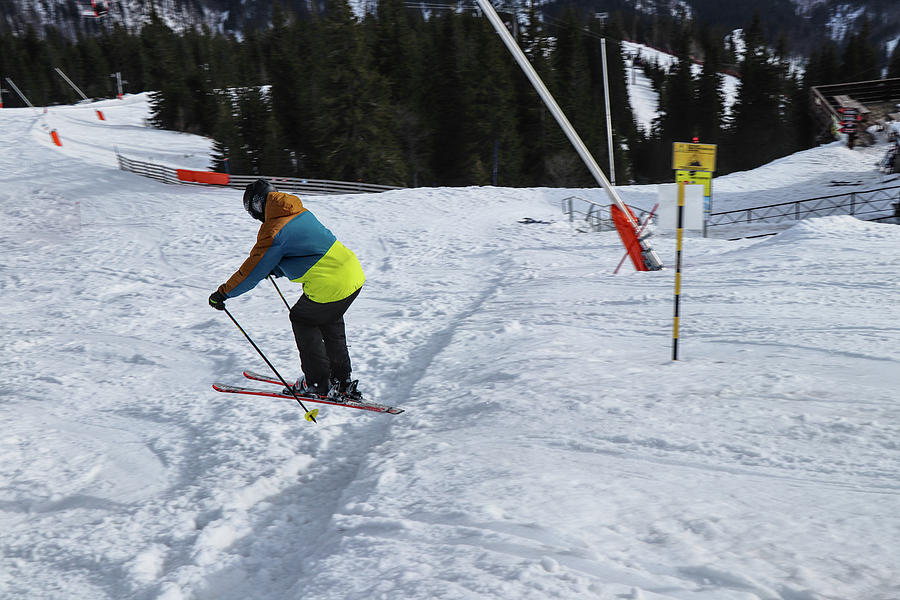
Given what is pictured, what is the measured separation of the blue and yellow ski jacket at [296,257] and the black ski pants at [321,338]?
3.6 inches

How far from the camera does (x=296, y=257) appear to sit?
200 inches

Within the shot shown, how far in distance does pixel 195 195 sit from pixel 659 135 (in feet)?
177

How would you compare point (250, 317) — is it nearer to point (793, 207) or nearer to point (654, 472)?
point (654, 472)

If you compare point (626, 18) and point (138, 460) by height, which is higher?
point (626, 18)

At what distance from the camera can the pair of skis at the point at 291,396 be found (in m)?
5.71

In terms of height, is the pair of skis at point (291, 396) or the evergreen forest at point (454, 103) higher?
the evergreen forest at point (454, 103)

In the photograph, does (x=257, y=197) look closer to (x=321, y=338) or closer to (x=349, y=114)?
(x=321, y=338)

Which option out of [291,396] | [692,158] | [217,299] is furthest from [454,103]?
[217,299]

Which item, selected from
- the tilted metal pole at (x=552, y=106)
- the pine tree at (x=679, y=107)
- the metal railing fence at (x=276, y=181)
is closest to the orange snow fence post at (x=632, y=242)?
the tilted metal pole at (x=552, y=106)

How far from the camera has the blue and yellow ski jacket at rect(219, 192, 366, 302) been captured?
16.3 ft

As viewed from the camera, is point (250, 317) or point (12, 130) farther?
point (12, 130)

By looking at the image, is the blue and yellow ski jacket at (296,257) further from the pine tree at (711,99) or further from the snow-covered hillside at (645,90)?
the snow-covered hillside at (645,90)

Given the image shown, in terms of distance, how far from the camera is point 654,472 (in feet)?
13.0

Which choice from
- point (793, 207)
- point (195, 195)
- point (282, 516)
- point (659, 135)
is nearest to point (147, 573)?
point (282, 516)
